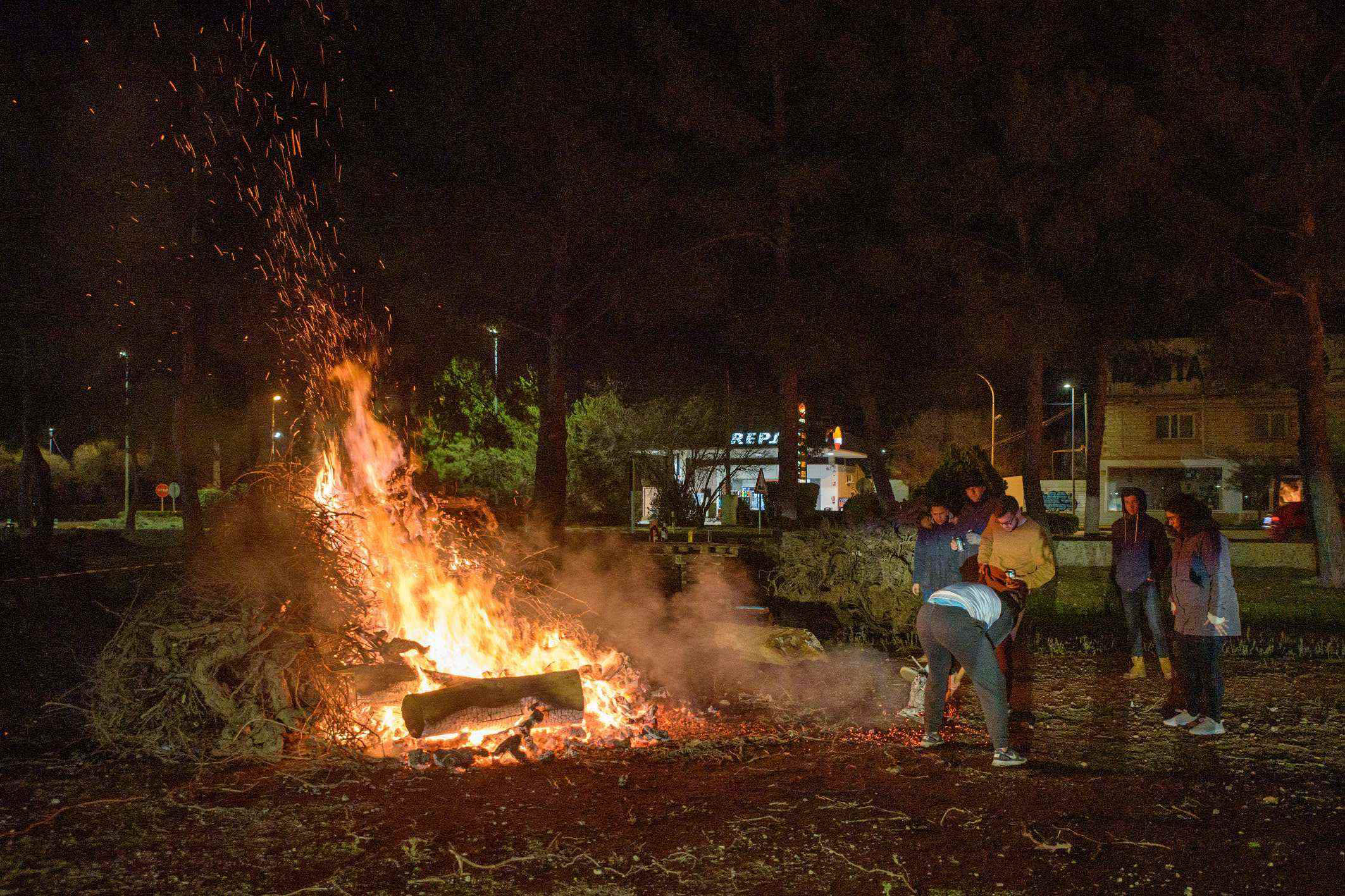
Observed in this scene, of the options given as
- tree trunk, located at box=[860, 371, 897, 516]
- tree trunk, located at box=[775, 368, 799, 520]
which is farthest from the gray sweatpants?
tree trunk, located at box=[860, 371, 897, 516]

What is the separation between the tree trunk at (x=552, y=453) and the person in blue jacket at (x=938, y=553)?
13.8m

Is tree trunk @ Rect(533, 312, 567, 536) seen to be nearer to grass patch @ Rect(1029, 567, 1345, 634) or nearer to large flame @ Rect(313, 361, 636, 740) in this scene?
grass patch @ Rect(1029, 567, 1345, 634)

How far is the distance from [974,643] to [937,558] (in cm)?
230

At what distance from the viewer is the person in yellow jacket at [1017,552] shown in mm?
7379

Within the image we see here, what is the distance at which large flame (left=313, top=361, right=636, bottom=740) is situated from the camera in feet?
26.6

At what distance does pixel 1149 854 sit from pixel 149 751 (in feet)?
19.4

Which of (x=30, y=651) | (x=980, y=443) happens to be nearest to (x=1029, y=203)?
(x=30, y=651)

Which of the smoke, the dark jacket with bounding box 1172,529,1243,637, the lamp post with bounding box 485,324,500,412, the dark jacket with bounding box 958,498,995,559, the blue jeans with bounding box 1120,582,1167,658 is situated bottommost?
the smoke

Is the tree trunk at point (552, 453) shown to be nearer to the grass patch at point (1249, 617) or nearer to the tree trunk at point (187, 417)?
the grass patch at point (1249, 617)

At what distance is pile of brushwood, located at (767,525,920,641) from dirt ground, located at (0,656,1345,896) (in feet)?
14.3

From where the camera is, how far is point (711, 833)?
509 centimetres

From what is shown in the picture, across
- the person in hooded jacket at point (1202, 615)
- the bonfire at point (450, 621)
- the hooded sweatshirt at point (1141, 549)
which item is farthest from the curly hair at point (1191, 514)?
the bonfire at point (450, 621)

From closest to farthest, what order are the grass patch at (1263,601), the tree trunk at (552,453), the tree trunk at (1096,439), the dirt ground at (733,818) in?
→ 1. the dirt ground at (733,818)
2. the grass patch at (1263,601)
3. the tree trunk at (552,453)
4. the tree trunk at (1096,439)

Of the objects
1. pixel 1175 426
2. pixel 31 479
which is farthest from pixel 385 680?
pixel 1175 426
